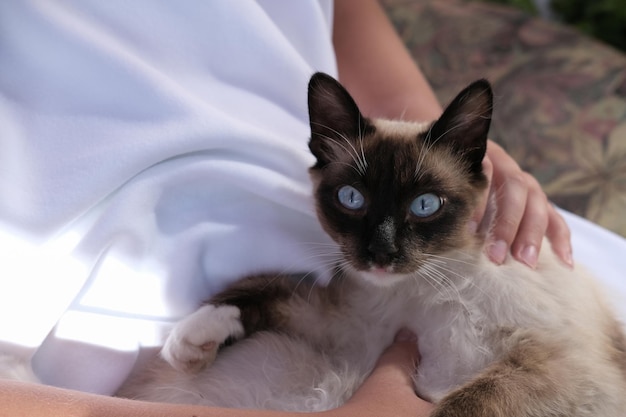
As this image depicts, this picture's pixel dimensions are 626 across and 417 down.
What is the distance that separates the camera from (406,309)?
3.62 feet

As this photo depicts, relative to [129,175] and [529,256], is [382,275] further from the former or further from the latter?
[129,175]

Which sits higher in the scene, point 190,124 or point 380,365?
point 190,124

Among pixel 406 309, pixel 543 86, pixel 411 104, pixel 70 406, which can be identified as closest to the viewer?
pixel 70 406

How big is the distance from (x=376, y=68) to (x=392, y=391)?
0.91m

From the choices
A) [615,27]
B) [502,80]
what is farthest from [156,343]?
[615,27]

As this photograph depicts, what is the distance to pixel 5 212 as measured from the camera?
0.93 metres

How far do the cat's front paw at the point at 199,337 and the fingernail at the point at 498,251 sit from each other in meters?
0.49

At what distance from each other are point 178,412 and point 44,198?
16.5 inches

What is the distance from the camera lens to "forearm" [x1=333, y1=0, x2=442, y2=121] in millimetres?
1480

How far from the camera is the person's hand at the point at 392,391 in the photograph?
884mm

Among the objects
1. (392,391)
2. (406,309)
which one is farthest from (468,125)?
(392,391)

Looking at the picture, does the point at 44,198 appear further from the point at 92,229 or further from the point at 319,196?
the point at 319,196

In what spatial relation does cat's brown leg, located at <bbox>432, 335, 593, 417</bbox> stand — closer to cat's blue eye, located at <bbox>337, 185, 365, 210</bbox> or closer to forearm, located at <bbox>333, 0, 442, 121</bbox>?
cat's blue eye, located at <bbox>337, 185, 365, 210</bbox>

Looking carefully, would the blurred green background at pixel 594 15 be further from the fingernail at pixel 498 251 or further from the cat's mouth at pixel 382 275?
the cat's mouth at pixel 382 275
